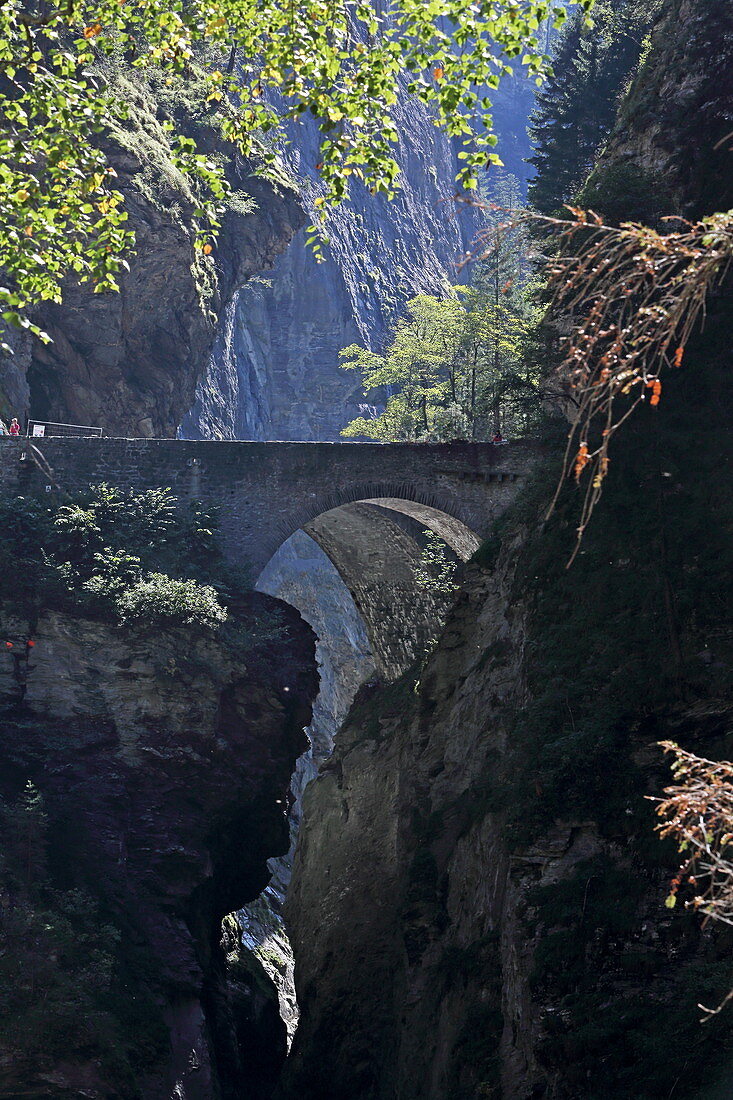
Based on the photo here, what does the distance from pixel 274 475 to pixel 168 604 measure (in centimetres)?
422

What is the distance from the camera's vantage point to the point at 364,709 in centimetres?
3119

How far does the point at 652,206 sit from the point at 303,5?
735 cm

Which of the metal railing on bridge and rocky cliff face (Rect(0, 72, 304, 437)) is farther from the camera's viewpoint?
rocky cliff face (Rect(0, 72, 304, 437))

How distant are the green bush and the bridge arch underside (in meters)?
5.63

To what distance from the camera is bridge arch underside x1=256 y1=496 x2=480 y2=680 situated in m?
28.6

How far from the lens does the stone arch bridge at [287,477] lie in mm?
23422

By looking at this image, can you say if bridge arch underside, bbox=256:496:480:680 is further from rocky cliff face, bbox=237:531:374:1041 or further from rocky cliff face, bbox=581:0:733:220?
rocky cliff face, bbox=581:0:733:220

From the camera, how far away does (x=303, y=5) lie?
9727 millimetres

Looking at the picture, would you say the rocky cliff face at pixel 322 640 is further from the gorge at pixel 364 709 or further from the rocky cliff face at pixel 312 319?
the gorge at pixel 364 709

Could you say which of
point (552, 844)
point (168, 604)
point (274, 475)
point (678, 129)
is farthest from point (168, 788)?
point (678, 129)

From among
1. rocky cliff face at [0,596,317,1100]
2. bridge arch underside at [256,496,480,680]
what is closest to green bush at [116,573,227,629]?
rocky cliff face at [0,596,317,1100]

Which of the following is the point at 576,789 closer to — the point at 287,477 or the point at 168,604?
the point at 168,604

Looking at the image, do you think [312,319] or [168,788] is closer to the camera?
[168,788]

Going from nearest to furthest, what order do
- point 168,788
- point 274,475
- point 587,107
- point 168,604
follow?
point 168,788, point 168,604, point 274,475, point 587,107
